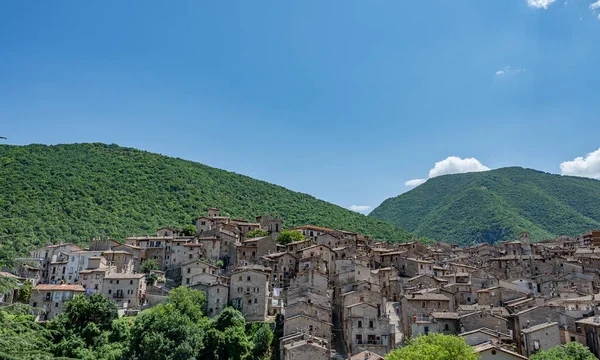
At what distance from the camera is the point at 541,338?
35094 mm

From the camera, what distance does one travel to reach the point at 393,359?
25.6 m


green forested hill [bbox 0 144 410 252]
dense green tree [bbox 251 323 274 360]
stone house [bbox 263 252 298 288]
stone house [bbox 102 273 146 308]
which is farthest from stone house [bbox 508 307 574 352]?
green forested hill [bbox 0 144 410 252]

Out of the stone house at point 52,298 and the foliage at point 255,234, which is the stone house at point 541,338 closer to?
the foliage at point 255,234

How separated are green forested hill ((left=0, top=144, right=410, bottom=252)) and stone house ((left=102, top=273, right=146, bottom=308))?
80.2 feet

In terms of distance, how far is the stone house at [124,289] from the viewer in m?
51.3

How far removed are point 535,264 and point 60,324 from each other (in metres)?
58.0

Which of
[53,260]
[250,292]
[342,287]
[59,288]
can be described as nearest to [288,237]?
[342,287]

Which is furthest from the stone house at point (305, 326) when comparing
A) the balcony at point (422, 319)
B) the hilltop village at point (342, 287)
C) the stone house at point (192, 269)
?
the stone house at point (192, 269)

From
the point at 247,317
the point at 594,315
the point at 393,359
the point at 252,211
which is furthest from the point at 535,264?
the point at 252,211

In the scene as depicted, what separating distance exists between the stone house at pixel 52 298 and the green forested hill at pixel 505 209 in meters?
114

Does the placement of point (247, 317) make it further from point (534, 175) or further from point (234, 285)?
point (534, 175)

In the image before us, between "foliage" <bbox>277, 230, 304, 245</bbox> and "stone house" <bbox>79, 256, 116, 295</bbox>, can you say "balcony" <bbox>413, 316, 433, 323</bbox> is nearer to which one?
"foliage" <bbox>277, 230, 304, 245</bbox>

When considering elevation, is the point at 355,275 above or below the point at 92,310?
above

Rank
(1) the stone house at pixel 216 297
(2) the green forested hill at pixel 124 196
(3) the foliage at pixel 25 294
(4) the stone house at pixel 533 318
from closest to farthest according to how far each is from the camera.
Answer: (4) the stone house at pixel 533 318 → (1) the stone house at pixel 216 297 → (3) the foliage at pixel 25 294 → (2) the green forested hill at pixel 124 196
